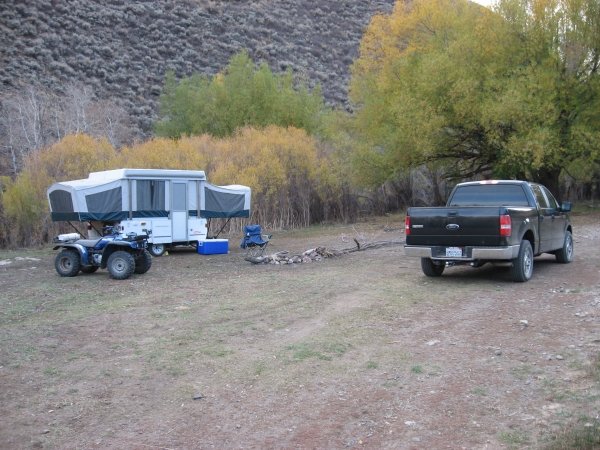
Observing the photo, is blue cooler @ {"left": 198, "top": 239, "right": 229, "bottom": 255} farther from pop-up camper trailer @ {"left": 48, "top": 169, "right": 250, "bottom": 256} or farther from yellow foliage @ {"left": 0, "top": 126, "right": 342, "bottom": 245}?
yellow foliage @ {"left": 0, "top": 126, "right": 342, "bottom": 245}

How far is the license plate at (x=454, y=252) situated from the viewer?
10.3 metres

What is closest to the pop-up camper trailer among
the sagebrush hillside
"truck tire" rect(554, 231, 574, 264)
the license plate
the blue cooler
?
the blue cooler

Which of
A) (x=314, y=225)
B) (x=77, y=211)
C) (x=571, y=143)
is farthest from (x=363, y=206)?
(x=77, y=211)

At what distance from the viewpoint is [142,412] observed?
522 centimetres

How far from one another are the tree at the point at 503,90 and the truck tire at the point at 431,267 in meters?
11.4

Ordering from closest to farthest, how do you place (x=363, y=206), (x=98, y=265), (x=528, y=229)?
(x=528, y=229) → (x=98, y=265) → (x=363, y=206)

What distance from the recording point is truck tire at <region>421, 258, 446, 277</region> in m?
11.2

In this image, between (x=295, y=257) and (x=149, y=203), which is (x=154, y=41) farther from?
(x=295, y=257)

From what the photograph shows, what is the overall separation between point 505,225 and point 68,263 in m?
8.74

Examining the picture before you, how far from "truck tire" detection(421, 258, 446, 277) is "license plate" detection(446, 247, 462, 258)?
0.76 m

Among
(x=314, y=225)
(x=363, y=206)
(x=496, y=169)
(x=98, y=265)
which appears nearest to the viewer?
(x=98, y=265)

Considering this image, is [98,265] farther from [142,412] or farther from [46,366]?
[142,412]

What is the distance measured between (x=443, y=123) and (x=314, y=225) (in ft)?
21.5

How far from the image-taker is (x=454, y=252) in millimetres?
10367
